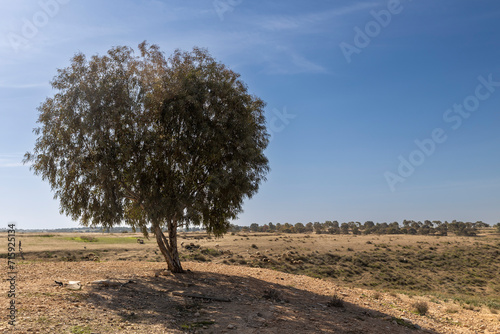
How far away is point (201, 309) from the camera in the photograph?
44.8 ft

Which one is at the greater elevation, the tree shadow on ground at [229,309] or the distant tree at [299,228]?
the tree shadow on ground at [229,309]

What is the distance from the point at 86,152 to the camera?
721 inches

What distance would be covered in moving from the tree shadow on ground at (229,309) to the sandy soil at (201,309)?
3 centimetres

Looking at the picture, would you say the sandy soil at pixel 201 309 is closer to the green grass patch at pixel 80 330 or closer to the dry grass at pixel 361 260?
the green grass patch at pixel 80 330

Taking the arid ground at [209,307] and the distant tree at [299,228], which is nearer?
the arid ground at [209,307]

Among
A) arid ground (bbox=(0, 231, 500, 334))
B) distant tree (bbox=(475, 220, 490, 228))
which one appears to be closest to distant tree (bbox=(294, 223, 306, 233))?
distant tree (bbox=(475, 220, 490, 228))

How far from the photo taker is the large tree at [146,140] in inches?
711

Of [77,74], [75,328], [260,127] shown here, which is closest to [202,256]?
[260,127]

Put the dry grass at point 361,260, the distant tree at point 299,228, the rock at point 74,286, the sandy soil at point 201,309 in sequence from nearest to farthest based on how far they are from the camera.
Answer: the sandy soil at point 201,309 → the rock at point 74,286 → the dry grass at point 361,260 → the distant tree at point 299,228

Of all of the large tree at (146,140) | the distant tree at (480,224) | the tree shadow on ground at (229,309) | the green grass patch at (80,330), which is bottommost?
the distant tree at (480,224)

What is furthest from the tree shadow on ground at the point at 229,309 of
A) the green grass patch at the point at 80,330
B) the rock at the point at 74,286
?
the green grass patch at the point at 80,330

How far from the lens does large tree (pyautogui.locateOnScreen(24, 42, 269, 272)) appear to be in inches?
711

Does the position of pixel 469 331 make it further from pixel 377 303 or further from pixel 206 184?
pixel 206 184

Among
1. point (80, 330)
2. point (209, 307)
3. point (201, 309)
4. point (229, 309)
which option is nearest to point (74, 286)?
point (80, 330)
